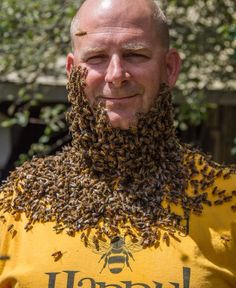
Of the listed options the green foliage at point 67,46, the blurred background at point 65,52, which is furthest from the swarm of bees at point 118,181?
the green foliage at point 67,46

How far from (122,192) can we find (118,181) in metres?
0.05

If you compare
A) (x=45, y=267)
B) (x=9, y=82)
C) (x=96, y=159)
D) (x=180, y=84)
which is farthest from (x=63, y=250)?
(x=9, y=82)

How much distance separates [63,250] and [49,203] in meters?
0.22

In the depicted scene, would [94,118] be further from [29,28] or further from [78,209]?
[29,28]

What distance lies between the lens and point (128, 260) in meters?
2.92

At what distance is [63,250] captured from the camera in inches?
116

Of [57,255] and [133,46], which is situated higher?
[133,46]

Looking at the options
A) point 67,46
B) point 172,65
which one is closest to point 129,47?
point 172,65

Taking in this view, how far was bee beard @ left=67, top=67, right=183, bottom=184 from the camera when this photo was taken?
9.89ft

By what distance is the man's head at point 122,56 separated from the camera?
2945 millimetres

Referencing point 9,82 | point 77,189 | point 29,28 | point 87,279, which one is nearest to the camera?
point 87,279

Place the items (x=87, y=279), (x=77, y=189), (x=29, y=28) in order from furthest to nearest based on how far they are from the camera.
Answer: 1. (x=29, y=28)
2. (x=77, y=189)
3. (x=87, y=279)

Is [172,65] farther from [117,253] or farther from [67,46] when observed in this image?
[67,46]

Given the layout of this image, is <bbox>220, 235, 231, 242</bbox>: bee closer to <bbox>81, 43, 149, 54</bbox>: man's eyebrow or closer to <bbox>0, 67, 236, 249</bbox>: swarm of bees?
<bbox>0, 67, 236, 249</bbox>: swarm of bees
